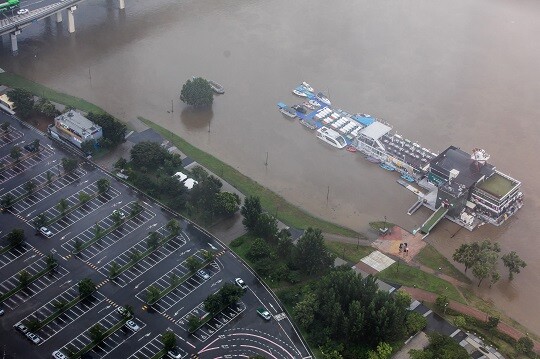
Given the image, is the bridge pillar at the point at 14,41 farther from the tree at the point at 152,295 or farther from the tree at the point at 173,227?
the tree at the point at 152,295

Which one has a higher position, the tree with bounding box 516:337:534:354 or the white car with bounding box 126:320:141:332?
the tree with bounding box 516:337:534:354

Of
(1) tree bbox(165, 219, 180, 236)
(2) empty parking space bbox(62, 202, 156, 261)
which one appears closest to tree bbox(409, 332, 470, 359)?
(1) tree bbox(165, 219, 180, 236)

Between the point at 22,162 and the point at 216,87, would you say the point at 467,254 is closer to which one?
the point at 216,87

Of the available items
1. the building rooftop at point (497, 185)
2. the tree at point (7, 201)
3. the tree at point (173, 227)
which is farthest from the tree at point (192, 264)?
the building rooftop at point (497, 185)

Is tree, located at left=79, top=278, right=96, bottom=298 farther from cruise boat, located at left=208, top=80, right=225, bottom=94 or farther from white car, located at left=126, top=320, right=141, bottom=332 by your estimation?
cruise boat, located at left=208, top=80, right=225, bottom=94

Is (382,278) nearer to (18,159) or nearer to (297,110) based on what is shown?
(297,110)

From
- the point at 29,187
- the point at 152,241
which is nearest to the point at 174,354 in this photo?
the point at 152,241

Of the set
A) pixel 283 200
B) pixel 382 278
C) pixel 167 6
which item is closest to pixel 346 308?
pixel 382 278
